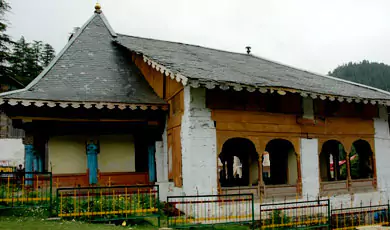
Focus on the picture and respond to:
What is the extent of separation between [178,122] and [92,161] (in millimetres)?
3437

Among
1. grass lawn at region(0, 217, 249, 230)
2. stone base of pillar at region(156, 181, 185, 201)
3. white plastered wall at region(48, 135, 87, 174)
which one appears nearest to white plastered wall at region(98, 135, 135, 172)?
white plastered wall at region(48, 135, 87, 174)

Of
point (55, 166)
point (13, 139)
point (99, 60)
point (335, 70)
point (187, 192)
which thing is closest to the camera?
point (187, 192)

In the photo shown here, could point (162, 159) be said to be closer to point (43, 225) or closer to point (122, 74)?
point (122, 74)

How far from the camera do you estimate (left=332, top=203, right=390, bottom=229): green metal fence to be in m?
13.7

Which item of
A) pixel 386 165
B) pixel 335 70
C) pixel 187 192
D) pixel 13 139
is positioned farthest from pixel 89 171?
pixel 335 70

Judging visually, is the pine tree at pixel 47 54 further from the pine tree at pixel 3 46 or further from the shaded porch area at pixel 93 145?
the shaded porch area at pixel 93 145

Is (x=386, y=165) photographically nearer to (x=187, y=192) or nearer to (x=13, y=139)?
(x=187, y=192)

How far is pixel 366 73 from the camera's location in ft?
265

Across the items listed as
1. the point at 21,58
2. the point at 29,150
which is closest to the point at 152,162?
the point at 29,150

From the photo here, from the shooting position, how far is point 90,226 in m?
9.34

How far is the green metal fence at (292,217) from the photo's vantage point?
11.8 meters

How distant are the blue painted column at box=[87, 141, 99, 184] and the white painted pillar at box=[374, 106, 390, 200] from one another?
1050 centimetres

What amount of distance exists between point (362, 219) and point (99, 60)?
11.2 meters

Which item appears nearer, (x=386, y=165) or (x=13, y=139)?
(x=386, y=165)
